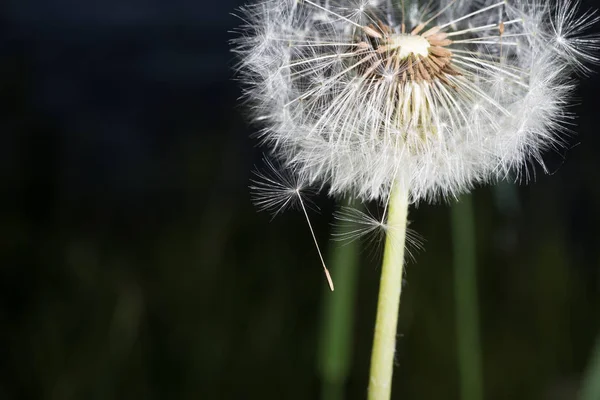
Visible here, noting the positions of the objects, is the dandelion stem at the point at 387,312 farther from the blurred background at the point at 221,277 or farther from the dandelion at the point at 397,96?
the blurred background at the point at 221,277

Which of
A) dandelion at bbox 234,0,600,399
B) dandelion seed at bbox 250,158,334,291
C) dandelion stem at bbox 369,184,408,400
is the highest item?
dandelion at bbox 234,0,600,399

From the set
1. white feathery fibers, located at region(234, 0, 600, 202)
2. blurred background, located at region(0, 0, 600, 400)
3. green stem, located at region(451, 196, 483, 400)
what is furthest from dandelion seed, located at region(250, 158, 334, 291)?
blurred background, located at region(0, 0, 600, 400)

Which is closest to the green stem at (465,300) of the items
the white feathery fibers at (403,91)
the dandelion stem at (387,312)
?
the white feathery fibers at (403,91)

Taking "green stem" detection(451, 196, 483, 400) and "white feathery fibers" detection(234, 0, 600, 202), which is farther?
"green stem" detection(451, 196, 483, 400)

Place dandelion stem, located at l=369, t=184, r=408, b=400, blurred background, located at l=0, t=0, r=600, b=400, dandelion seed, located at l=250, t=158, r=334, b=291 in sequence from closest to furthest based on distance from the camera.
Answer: dandelion stem, located at l=369, t=184, r=408, b=400, dandelion seed, located at l=250, t=158, r=334, b=291, blurred background, located at l=0, t=0, r=600, b=400

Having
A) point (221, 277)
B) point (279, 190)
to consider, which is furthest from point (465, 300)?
point (221, 277)

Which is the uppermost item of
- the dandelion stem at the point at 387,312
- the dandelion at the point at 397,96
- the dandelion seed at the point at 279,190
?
the dandelion at the point at 397,96

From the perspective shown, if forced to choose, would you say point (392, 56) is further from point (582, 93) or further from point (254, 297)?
point (582, 93)

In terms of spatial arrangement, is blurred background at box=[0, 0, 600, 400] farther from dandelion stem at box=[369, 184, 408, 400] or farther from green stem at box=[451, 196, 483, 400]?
dandelion stem at box=[369, 184, 408, 400]

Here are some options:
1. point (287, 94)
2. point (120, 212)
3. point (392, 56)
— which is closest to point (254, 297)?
point (120, 212)

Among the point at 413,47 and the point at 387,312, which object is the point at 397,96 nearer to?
the point at 413,47
